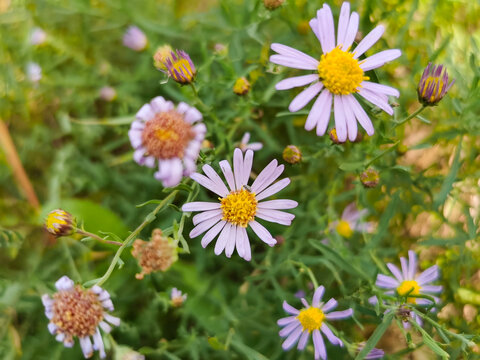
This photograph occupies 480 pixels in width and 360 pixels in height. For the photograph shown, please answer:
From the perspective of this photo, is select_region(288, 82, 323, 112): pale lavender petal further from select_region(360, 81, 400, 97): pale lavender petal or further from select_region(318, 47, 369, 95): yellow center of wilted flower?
select_region(360, 81, 400, 97): pale lavender petal

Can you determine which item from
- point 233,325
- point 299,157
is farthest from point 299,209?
point 233,325

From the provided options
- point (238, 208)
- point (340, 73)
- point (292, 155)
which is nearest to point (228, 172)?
point (238, 208)

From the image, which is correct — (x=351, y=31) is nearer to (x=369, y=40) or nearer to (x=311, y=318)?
(x=369, y=40)

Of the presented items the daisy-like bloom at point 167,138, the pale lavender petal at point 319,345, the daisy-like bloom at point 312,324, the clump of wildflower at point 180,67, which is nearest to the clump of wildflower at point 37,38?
the clump of wildflower at point 180,67

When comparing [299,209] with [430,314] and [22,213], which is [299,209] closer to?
[430,314]

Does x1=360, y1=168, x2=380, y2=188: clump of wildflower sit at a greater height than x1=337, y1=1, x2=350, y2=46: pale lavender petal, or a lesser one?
lesser

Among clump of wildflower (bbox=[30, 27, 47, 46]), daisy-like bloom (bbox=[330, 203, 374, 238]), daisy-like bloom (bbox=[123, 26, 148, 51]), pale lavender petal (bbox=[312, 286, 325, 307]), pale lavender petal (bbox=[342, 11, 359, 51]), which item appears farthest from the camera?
clump of wildflower (bbox=[30, 27, 47, 46])

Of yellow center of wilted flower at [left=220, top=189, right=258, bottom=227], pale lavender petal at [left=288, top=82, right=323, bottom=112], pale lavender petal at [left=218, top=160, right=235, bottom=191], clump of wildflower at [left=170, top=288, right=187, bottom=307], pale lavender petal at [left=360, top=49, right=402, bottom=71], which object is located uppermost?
pale lavender petal at [left=360, top=49, right=402, bottom=71]

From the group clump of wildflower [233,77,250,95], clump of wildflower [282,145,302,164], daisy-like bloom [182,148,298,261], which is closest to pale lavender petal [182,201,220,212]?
daisy-like bloom [182,148,298,261]

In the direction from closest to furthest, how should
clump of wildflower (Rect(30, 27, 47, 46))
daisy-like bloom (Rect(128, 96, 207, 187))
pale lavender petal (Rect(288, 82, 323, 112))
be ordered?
daisy-like bloom (Rect(128, 96, 207, 187)) → pale lavender petal (Rect(288, 82, 323, 112)) → clump of wildflower (Rect(30, 27, 47, 46))
